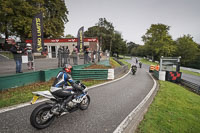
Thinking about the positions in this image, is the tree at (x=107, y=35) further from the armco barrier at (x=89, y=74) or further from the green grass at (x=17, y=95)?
the green grass at (x=17, y=95)

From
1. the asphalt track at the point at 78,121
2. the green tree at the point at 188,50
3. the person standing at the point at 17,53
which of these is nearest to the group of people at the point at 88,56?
the person standing at the point at 17,53

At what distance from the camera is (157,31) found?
131 ft

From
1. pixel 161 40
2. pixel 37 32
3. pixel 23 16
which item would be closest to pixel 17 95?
pixel 37 32

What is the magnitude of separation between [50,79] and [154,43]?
4397 cm

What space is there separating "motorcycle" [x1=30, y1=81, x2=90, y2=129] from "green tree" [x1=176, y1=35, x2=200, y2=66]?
2123 inches

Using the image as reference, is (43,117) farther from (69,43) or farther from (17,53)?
(69,43)

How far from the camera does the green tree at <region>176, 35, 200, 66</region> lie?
40.5 meters

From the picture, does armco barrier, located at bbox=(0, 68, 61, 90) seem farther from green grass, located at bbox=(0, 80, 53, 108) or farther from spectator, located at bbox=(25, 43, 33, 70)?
spectator, located at bbox=(25, 43, 33, 70)

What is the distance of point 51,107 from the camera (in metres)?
2.60

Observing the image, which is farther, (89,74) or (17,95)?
(89,74)

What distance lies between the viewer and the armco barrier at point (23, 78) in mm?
4682

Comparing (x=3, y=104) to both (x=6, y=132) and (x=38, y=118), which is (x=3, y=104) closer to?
(x=6, y=132)

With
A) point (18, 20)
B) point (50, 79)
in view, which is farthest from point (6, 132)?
point (18, 20)

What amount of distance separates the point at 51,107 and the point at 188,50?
54686 millimetres
